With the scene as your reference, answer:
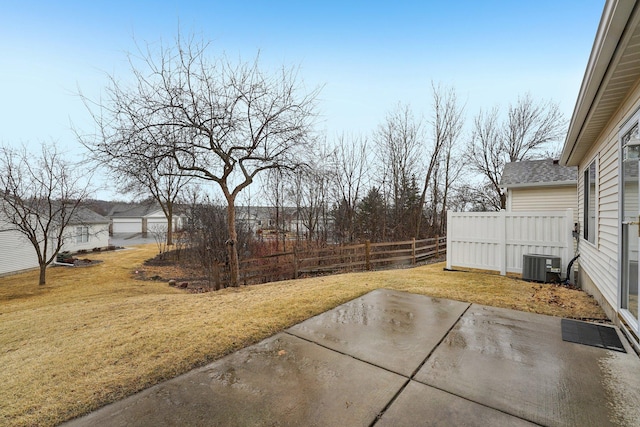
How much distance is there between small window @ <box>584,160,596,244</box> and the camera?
183 inches

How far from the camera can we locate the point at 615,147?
337cm

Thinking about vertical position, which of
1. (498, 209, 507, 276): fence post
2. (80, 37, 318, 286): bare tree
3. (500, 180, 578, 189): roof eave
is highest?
(80, 37, 318, 286): bare tree

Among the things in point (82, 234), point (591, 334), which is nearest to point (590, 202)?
point (591, 334)

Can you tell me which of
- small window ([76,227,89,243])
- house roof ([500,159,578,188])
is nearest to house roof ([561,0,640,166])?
house roof ([500,159,578,188])

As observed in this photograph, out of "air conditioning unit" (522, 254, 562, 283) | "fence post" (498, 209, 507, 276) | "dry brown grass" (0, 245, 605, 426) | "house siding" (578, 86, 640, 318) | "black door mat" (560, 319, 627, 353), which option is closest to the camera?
"dry brown grass" (0, 245, 605, 426)

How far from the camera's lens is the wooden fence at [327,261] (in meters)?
8.17

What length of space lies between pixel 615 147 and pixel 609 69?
1384 millimetres

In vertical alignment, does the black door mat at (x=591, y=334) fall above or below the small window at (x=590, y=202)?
below

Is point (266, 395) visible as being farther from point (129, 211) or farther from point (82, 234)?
point (129, 211)

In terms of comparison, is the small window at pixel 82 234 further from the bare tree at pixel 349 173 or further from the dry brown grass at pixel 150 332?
the dry brown grass at pixel 150 332

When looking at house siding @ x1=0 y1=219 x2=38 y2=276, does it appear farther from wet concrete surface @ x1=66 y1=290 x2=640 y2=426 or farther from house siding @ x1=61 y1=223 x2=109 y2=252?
wet concrete surface @ x1=66 y1=290 x2=640 y2=426

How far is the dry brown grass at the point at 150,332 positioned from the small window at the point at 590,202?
1106 mm

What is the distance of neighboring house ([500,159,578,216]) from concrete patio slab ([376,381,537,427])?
412 inches

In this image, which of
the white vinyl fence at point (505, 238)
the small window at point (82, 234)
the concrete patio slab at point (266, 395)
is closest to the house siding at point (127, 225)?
the small window at point (82, 234)
